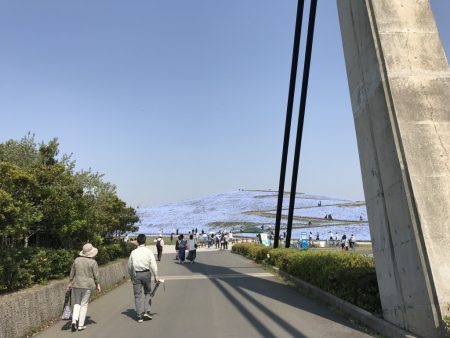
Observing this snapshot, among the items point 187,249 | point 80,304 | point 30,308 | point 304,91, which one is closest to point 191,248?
point 187,249

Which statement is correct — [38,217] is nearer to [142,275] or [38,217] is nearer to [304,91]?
[142,275]

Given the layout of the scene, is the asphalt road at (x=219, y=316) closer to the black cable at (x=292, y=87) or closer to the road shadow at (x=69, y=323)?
the road shadow at (x=69, y=323)

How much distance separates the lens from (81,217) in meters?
12.3

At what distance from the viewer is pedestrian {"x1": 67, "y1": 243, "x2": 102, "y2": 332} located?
725cm

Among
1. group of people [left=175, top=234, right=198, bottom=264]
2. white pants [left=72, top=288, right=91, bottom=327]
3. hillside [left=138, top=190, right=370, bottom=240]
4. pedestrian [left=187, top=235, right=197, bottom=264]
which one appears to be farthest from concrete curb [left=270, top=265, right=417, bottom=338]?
hillside [left=138, top=190, right=370, bottom=240]

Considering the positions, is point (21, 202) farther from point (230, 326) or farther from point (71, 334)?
point (230, 326)

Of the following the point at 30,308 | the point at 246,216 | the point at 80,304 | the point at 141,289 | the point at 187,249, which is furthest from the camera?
the point at 246,216

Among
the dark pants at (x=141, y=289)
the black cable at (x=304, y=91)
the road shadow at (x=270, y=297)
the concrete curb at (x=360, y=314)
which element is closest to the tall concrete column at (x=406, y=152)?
the concrete curb at (x=360, y=314)

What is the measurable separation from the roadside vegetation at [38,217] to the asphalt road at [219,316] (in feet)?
3.97

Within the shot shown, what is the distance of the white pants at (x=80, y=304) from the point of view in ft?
23.7

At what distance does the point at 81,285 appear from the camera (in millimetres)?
7355

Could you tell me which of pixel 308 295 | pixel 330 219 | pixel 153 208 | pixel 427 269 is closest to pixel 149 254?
pixel 308 295

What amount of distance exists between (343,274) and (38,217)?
5.98 metres

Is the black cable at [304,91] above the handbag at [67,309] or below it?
above
